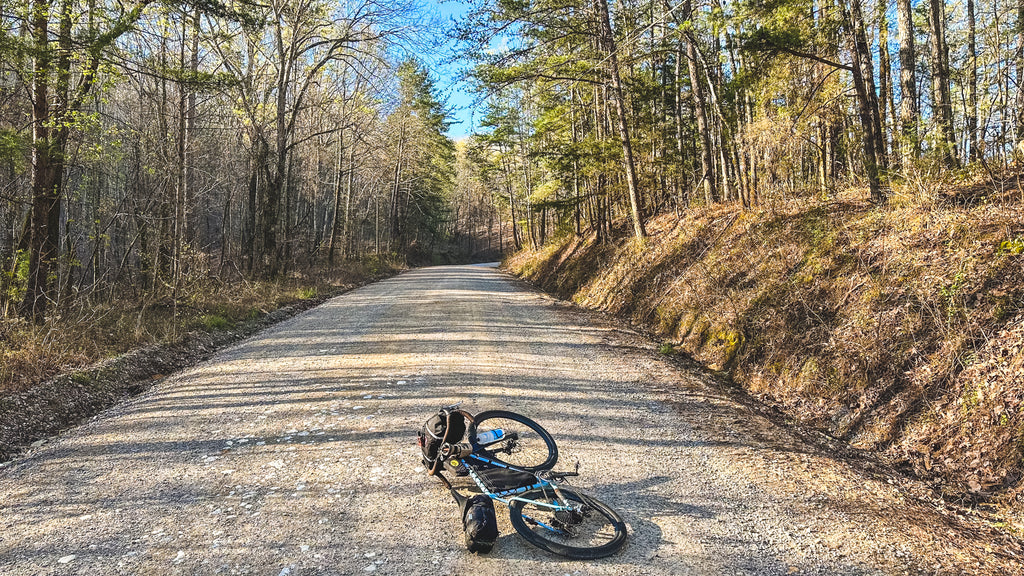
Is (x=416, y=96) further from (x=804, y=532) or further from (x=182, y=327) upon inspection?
(x=804, y=532)

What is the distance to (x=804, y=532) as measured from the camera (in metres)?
3.27

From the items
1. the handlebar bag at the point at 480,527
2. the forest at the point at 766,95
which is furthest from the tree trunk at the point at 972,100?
the handlebar bag at the point at 480,527

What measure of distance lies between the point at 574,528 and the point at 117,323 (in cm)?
816

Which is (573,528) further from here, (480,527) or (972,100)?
(972,100)

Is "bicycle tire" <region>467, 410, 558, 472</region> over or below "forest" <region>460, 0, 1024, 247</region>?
Result: below

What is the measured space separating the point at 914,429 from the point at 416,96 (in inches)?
1220

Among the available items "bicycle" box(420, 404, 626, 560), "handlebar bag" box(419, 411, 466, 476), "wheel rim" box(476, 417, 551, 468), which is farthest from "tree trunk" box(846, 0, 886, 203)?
"handlebar bag" box(419, 411, 466, 476)

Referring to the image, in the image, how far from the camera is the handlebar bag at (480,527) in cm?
293

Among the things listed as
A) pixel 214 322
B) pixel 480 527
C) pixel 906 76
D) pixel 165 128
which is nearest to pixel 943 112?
pixel 906 76

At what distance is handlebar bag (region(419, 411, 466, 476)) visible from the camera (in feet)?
11.8

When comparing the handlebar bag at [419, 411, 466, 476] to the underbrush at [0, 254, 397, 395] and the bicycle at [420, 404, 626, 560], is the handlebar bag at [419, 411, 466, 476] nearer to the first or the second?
the bicycle at [420, 404, 626, 560]

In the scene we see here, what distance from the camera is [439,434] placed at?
12.1 ft

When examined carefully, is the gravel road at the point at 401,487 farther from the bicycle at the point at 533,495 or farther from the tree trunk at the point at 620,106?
the tree trunk at the point at 620,106

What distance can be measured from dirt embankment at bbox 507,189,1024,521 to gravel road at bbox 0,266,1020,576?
0.66 meters
